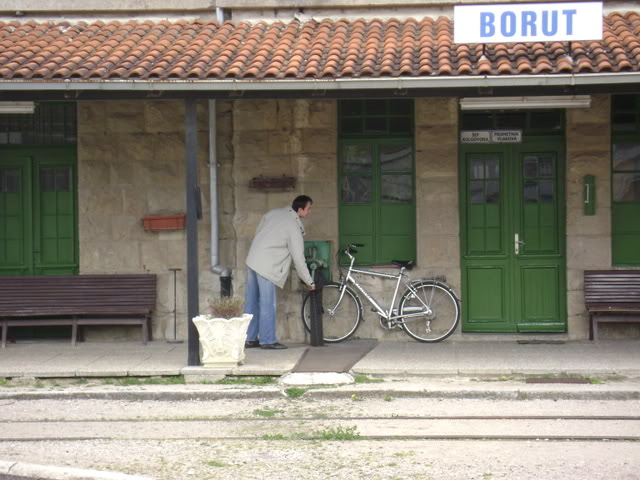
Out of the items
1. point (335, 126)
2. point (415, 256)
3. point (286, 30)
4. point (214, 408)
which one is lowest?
point (214, 408)

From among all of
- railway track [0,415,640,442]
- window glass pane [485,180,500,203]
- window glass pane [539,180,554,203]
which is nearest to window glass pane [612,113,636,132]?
window glass pane [539,180,554,203]

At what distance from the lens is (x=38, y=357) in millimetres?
12609

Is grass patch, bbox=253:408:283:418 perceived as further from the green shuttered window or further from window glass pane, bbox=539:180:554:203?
window glass pane, bbox=539:180:554:203

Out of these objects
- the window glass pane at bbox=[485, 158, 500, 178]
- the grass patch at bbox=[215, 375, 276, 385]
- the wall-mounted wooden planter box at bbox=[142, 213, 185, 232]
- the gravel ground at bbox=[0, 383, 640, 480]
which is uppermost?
the window glass pane at bbox=[485, 158, 500, 178]

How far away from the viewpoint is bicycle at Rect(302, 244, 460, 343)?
44.2ft

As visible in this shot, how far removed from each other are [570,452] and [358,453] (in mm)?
1590

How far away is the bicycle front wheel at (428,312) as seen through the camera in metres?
13.5

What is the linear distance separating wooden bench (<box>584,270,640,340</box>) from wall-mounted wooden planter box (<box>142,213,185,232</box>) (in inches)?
210

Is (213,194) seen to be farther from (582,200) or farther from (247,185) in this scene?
(582,200)

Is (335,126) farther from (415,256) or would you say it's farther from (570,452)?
(570,452)

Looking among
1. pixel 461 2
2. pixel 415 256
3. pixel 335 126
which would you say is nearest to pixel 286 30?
pixel 335 126

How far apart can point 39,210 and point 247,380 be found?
471 centimetres

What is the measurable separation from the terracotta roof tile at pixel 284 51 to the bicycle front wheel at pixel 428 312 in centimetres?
308

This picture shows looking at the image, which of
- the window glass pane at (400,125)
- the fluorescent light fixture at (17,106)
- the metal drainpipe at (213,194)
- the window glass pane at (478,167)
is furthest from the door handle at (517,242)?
the fluorescent light fixture at (17,106)
